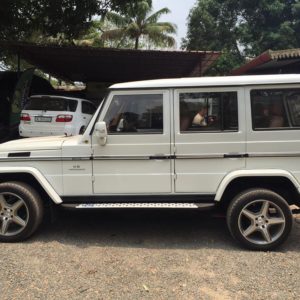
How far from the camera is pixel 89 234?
17.2ft

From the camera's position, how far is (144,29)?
29328mm

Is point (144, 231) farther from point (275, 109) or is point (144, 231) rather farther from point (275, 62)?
point (275, 62)

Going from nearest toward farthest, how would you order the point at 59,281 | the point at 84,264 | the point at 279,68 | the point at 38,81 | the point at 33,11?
the point at 59,281, the point at 84,264, the point at 33,11, the point at 279,68, the point at 38,81

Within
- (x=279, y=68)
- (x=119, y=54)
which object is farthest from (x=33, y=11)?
(x=279, y=68)

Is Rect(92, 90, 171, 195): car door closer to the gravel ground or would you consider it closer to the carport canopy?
the gravel ground

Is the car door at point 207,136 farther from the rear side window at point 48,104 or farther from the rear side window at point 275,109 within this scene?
the rear side window at point 48,104

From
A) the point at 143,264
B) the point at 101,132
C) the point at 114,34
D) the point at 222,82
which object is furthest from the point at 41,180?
the point at 114,34

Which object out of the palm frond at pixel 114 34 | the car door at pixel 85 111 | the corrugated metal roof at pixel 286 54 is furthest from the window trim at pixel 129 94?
the palm frond at pixel 114 34

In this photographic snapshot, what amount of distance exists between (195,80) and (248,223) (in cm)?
183

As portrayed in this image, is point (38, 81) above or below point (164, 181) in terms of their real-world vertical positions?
above

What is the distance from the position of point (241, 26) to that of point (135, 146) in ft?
87.9

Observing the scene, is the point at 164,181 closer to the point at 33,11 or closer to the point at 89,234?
the point at 89,234

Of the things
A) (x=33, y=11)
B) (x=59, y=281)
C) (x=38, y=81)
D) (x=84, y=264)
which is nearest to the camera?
(x=59, y=281)

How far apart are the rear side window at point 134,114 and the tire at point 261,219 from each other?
135 cm
